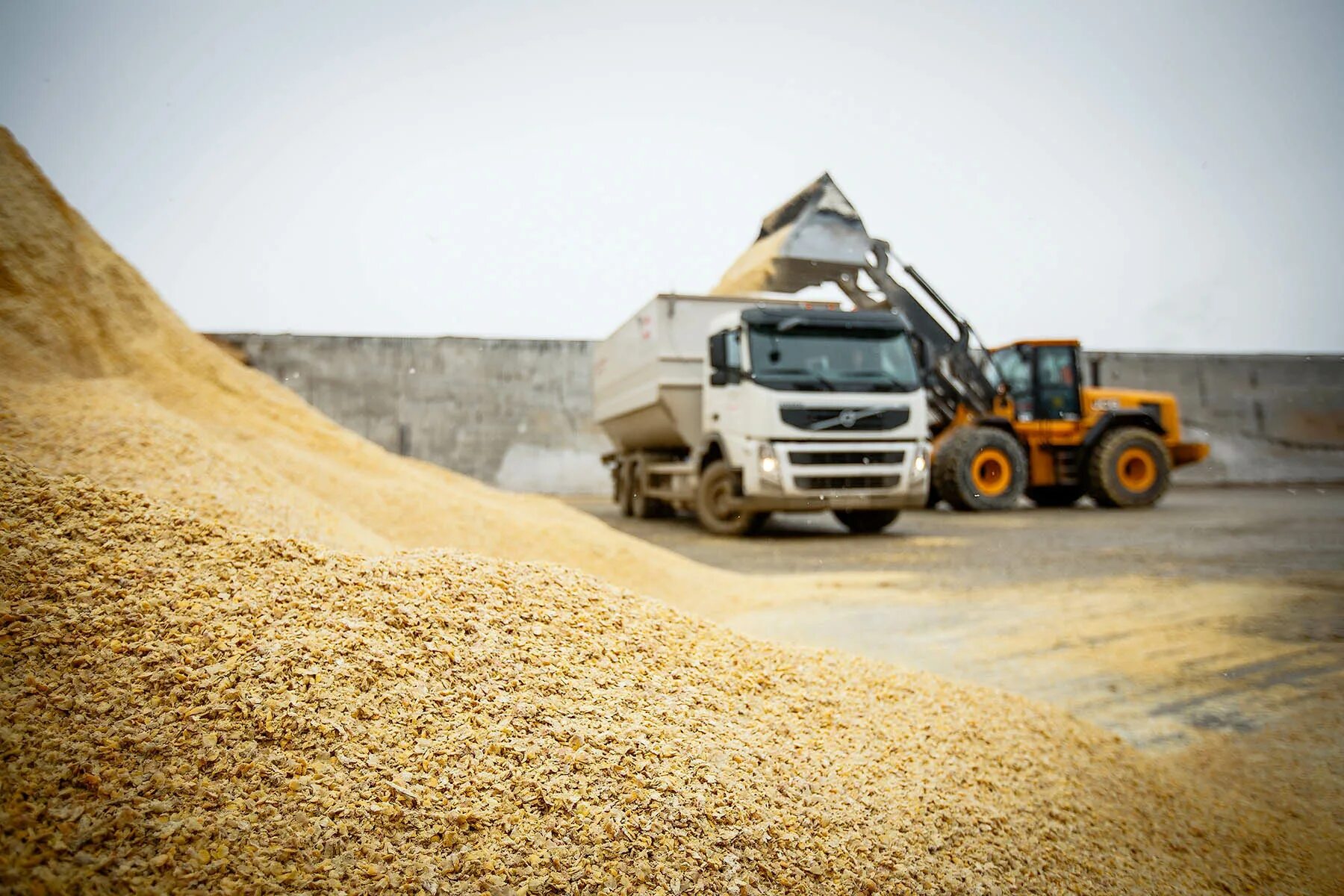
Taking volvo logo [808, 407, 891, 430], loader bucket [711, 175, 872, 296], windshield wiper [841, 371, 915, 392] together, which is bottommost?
volvo logo [808, 407, 891, 430]

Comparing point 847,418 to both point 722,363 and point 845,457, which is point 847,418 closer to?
point 845,457

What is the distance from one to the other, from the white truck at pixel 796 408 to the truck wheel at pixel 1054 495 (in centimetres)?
491

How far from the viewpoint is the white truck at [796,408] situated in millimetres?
8609

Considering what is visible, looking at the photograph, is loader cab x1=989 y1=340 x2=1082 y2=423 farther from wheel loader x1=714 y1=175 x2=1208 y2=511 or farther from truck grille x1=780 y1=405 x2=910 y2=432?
truck grille x1=780 y1=405 x2=910 y2=432

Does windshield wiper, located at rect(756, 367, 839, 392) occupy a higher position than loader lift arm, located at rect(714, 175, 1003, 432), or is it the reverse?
loader lift arm, located at rect(714, 175, 1003, 432)

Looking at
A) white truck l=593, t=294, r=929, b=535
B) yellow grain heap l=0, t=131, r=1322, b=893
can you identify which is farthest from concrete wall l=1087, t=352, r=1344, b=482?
yellow grain heap l=0, t=131, r=1322, b=893

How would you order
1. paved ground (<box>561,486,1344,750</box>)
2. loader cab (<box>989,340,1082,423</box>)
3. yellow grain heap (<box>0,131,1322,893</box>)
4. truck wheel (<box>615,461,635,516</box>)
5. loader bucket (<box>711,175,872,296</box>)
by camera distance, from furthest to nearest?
truck wheel (<box>615,461,635,516</box>)
loader cab (<box>989,340,1082,423</box>)
loader bucket (<box>711,175,872,296</box>)
paved ground (<box>561,486,1344,750</box>)
yellow grain heap (<box>0,131,1322,893</box>)

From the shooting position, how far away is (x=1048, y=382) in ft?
40.7

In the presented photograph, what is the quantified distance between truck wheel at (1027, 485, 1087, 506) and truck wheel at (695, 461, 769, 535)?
19.4ft

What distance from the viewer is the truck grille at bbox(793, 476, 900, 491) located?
8641mm

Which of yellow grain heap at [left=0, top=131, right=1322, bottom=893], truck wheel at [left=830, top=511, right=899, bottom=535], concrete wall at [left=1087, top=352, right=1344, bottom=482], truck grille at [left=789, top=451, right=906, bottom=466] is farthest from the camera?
concrete wall at [left=1087, top=352, right=1344, bottom=482]

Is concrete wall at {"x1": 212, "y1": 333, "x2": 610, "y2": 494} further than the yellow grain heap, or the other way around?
concrete wall at {"x1": 212, "y1": 333, "x2": 610, "y2": 494}

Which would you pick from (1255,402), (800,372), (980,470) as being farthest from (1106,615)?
(1255,402)

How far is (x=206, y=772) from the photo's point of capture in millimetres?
1549
